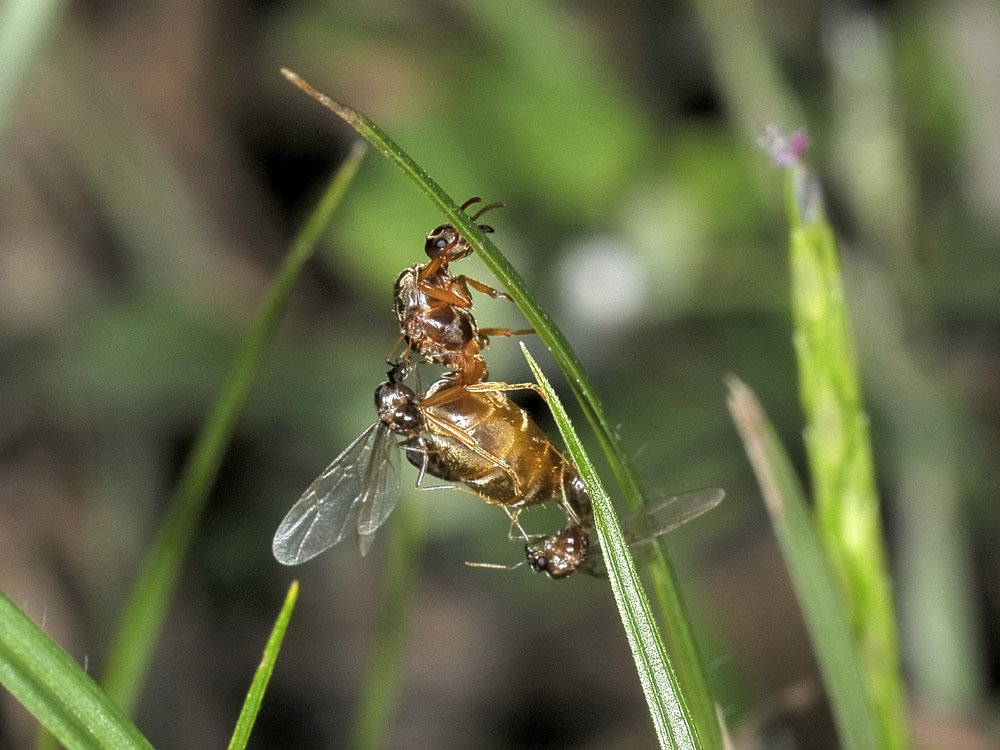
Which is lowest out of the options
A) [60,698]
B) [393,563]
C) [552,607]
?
[60,698]

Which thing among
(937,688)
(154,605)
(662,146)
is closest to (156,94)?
(662,146)

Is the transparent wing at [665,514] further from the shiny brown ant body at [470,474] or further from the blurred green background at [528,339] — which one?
the blurred green background at [528,339]

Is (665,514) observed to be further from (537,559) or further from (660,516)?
(537,559)

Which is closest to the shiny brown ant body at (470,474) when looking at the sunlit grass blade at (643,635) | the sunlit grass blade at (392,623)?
the sunlit grass blade at (392,623)

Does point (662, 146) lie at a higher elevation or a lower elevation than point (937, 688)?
higher

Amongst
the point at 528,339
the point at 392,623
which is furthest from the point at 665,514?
the point at 528,339

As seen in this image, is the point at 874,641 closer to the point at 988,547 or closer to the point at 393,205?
the point at 988,547

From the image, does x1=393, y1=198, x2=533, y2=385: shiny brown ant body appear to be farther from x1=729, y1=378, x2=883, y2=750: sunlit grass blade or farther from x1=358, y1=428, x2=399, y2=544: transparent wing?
x1=729, y1=378, x2=883, y2=750: sunlit grass blade
